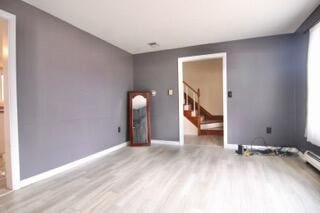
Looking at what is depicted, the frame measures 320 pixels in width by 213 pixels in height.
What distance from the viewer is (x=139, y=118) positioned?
4547 mm

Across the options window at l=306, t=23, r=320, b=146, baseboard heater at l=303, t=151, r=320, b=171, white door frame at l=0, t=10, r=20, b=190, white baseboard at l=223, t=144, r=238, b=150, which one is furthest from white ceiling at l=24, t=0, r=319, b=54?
white baseboard at l=223, t=144, r=238, b=150

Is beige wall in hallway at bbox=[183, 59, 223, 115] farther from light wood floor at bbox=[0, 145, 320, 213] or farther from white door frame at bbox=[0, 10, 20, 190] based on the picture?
white door frame at bbox=[0, 10, 20, 190]

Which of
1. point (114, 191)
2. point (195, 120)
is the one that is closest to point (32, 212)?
point (114, 191)

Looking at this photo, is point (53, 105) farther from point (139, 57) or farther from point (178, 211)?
point (139, 57)

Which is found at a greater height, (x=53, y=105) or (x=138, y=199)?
(x=53, y=105)

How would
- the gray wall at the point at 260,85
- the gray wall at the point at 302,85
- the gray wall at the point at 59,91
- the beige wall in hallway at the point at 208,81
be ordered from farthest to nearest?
the beige wall in hallway at the point at 208,81 < the gray wall at the point at 260,85 < the gray wall at the point at 302,85 < the gray wall at the point at 59,91

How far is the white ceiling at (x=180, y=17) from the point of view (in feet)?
7.94

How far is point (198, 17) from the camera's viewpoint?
280 cm

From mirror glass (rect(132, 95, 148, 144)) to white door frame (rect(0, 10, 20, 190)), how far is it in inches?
101

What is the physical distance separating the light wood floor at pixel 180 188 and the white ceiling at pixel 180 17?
234cm

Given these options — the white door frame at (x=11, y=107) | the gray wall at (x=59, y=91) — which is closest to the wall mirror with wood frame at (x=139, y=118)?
the gray wall at (x=59, y=91)

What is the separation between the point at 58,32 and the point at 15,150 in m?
1.79

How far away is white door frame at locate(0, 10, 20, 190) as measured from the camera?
85.5 inches

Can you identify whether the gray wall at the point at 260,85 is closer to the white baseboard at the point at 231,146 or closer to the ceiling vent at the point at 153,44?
the white baseboard at the point at 231,146
